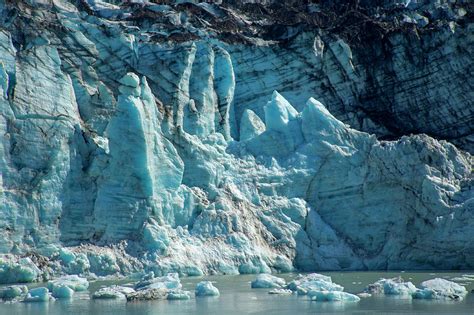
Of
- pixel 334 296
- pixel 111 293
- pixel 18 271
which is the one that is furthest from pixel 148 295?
pixel 18 271

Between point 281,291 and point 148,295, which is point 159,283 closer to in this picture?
point 148,295

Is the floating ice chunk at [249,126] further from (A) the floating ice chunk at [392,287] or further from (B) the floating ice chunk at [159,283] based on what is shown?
(A) the floating ice chunk at [392,287]

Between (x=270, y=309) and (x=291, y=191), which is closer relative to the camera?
(x=270, y=309)

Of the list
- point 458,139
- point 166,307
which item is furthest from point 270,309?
point 458,139

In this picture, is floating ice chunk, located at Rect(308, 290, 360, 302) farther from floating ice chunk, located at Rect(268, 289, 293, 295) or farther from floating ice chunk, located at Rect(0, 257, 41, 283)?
floating ice chunk, located at Rect(0, 257, 41, 283)

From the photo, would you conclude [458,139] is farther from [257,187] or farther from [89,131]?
[89,131]

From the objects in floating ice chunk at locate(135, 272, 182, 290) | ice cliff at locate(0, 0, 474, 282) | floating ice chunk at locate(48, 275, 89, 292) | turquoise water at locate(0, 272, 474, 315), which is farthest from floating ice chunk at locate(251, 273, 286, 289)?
floating ice chunk at locate(48, 275, 89, 292)
